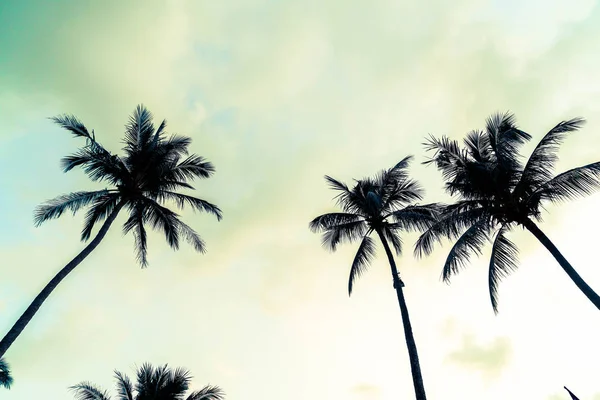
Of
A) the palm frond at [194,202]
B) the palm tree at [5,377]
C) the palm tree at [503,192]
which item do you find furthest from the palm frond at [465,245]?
the palm tree at [5,377]

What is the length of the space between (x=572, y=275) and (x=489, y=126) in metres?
6.73

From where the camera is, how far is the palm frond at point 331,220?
19.5m

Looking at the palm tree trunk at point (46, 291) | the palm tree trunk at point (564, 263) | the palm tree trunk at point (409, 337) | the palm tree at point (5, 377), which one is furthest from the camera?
the palm tree at point (5, 377)

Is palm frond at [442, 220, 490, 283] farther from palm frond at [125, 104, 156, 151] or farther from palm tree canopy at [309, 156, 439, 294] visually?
palm frond at [125, 104, 156, 151]

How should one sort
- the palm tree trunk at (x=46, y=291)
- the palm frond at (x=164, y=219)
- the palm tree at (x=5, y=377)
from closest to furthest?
1. the palm tree trunk at (x=46, y=291)
2. the palm frond at (x=164, y=219)
3. the palm tree at (x=5, y=377)

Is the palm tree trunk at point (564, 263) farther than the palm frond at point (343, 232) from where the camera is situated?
No

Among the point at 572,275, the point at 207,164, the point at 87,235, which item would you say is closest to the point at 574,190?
the point at 572,275

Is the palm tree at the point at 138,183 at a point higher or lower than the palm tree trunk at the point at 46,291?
higher

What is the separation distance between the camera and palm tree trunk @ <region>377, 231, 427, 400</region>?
14.3 meters

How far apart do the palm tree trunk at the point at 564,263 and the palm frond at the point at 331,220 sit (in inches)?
312

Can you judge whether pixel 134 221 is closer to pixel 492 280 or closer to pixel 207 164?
pixel 207 164

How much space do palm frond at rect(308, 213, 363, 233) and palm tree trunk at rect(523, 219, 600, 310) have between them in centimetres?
792

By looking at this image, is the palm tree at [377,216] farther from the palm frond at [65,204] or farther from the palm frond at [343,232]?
the palm frond at [65,204]

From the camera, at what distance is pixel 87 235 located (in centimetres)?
1739
